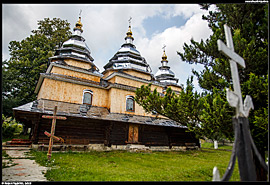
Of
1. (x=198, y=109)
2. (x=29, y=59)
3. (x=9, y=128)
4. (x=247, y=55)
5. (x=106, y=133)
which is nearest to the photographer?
(x=247, y=55)

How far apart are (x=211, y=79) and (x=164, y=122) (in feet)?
31.5

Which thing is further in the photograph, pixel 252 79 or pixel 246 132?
pixel 252 79

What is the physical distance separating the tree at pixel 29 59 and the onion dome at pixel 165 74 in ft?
44.0

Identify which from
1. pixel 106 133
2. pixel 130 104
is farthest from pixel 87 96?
pixel 130 104

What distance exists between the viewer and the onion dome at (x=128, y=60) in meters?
17.0

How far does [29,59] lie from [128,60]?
11.2 meters

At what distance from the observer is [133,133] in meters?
13.8

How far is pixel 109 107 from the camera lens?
14.3 m

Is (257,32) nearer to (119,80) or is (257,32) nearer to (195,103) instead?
(195,103)

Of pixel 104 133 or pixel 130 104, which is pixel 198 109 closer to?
pixel 104 133

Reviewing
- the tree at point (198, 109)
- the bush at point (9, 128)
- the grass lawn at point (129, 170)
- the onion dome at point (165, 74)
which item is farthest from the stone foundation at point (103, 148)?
the onion dome at point (165, 74)

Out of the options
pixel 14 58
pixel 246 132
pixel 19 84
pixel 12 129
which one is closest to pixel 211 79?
pixel 246 132

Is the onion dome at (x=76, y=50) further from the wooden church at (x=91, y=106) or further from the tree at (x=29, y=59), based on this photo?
the tree at (x=29, y=59)

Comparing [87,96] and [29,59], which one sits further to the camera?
[29,59]
